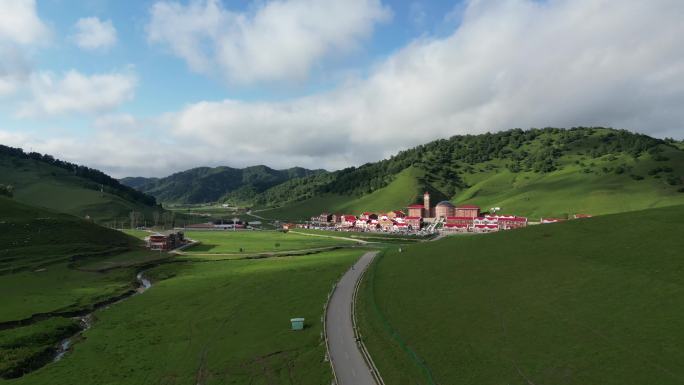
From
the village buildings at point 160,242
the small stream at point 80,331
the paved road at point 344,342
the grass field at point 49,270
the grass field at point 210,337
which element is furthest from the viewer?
the village buildings at point 160,242

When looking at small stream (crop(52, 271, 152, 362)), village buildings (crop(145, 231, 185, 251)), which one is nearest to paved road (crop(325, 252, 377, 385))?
→ small stream (crop(52, 271, 152, 362))

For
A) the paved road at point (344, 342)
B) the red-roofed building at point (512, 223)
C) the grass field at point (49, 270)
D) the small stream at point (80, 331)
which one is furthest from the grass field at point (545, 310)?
the red-roofed building at point (512, 223)

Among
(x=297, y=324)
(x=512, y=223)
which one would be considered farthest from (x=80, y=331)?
(x=512, y=223)

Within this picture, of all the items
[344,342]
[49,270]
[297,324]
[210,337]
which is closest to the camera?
[344,342]

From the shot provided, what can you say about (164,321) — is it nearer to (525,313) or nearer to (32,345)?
(32,345)

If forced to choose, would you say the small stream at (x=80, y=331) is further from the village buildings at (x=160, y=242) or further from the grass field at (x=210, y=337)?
the village buildings at (x=160, y=242)

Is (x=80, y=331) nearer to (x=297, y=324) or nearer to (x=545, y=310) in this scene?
(x=297, y=324)
